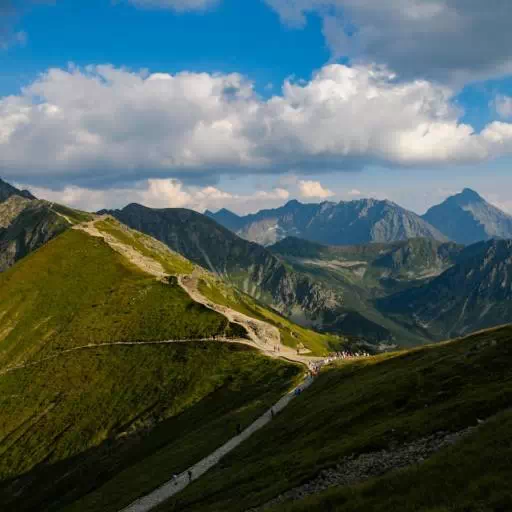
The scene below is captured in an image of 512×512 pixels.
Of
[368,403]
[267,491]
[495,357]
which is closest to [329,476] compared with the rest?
[267,491]

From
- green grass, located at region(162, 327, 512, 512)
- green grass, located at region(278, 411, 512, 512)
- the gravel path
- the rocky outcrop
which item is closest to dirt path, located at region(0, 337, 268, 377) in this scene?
the gravel path

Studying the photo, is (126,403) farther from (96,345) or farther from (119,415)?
(96,345)

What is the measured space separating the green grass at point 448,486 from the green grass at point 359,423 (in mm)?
9331

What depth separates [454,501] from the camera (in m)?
24.9

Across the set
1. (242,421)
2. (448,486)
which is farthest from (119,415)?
(448,486)

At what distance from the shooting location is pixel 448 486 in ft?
88.5

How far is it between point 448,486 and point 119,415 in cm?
13683

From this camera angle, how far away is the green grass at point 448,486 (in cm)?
2445

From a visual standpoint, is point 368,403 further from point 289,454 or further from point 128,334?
point 128,334

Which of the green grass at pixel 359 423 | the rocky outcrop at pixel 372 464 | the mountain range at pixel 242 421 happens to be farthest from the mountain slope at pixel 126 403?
the rocky outcrop at pixel 372 464

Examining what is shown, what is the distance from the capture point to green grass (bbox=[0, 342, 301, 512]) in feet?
314

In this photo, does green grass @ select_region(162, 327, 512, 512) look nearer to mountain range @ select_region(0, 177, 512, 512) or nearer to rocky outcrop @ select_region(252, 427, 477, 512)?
mountain range @ select_region(0, 177, 512, 512)

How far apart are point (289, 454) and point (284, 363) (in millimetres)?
80918

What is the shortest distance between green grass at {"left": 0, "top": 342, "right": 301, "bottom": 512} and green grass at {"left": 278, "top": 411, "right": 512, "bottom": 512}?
5511cm
